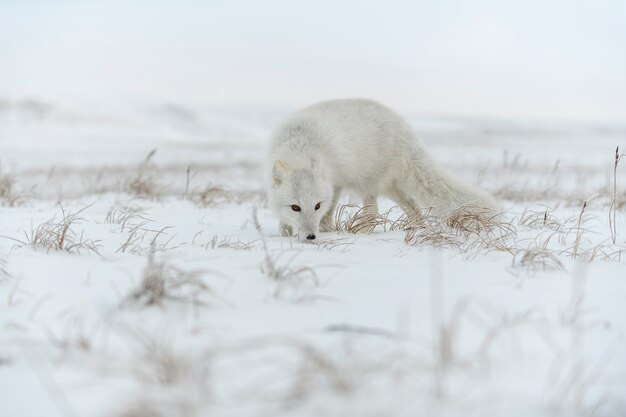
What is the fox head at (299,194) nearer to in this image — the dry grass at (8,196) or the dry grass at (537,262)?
the dry grass at (537,262)

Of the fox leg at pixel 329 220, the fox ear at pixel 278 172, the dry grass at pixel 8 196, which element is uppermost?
the fox ear at pixel 278 172

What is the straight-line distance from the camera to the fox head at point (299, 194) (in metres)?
4.87

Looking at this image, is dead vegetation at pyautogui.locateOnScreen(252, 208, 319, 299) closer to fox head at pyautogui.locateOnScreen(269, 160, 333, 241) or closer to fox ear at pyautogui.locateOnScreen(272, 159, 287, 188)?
fox head at pyautogui.locateOnScreen(269, 160, 333, 241)

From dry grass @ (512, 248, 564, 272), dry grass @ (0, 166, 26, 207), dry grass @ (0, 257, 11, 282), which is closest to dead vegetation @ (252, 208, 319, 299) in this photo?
dry grass @ (512, 248, 564, 272)

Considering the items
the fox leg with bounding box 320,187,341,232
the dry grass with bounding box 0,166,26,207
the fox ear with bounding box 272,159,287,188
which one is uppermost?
the fox ear with bounding box 272,159,287,188

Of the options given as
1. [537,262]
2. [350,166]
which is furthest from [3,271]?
[350,166]

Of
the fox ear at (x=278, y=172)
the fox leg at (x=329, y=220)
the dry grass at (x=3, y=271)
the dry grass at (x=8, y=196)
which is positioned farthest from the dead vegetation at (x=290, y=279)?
the dry grass at (x=8, y=196)

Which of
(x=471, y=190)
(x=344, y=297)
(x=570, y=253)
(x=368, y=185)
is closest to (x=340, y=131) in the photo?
(x=368, y=185)

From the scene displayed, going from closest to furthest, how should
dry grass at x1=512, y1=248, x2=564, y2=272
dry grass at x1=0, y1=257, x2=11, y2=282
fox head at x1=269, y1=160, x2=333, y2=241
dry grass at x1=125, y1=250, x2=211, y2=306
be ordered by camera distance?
1. dry grass at x1=125, y1=250, x2=211, y2=306
2. dry grass at x1=0, y1=257, x2=11, y2=282
3. dry grass at x1=512, y1=248, x2=564, y2=272
4. fox head at x1=269, y1=160, x2=333, y2=241

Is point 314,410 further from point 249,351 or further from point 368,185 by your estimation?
point 368,185

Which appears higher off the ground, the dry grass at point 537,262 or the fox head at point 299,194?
the fox head at point 299,194

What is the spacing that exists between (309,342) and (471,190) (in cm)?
388

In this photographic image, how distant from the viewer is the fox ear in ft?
16.3

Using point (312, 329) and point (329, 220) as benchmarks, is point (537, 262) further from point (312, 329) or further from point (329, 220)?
point (329, 220)
